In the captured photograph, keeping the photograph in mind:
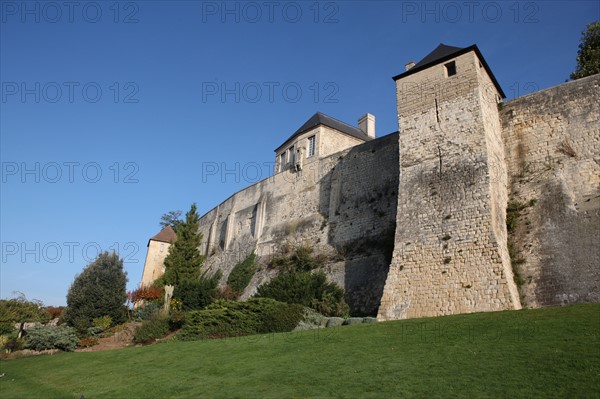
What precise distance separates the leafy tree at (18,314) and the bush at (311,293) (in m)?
10.5

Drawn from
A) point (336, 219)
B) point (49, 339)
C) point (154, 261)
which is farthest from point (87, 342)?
point (154, 261)

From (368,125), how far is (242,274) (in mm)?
13165

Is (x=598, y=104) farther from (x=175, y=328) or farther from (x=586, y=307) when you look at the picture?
(x=175, y=328)

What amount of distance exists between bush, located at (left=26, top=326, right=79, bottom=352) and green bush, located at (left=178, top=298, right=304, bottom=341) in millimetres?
4378

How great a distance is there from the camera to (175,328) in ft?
61.4

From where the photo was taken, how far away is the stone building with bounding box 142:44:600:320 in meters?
13.3

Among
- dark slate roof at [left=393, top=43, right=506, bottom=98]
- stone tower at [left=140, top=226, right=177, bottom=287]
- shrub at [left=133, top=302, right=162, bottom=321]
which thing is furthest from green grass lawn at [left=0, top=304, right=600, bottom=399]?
stone tower at [left=140, top=226, right=177, bottom=287]

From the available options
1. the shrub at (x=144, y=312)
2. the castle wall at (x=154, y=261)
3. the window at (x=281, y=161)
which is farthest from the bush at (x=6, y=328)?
the castle wall at (x=154, y=261)

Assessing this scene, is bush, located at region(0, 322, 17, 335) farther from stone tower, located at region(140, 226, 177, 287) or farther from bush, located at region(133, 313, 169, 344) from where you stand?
stone tower, located at region(140, 226, 177, 287)

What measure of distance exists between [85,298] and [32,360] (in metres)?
7.89

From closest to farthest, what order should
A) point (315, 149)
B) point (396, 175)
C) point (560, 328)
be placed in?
point (560, 328) → point (396, 175) → point (315, 149)

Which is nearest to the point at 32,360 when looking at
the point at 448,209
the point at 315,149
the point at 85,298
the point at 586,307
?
the point at 85,298

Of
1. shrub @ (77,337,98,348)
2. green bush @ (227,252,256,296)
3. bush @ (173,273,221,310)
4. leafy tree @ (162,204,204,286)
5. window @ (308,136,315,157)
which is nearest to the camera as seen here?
shrub @ (77,337,98,348)

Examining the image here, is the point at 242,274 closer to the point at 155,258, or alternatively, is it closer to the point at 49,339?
the point at 49,339
